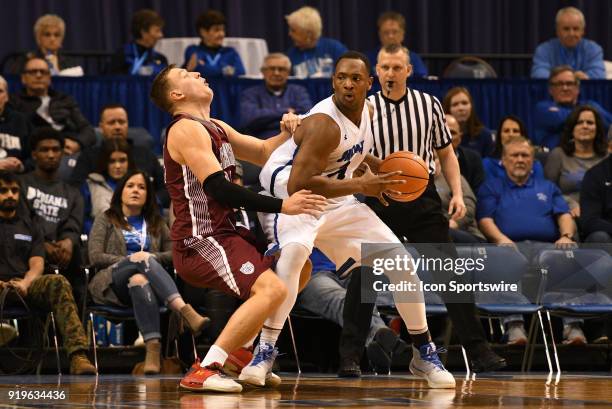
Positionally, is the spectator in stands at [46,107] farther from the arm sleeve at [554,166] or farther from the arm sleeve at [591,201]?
the arm sleeve at [591,201]

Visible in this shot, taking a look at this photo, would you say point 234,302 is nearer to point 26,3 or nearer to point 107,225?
point 107,225

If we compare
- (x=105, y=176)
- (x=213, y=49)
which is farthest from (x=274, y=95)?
(x=105, y=176)

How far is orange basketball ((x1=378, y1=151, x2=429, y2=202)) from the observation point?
18.2 feet

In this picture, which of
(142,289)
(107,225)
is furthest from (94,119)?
(142,289)

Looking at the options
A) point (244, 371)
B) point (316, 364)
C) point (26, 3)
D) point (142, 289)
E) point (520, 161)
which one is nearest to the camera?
point (244, 371)

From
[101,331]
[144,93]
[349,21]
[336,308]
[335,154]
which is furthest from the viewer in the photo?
[349,21]

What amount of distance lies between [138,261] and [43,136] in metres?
1.43

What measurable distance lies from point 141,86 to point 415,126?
4120mm

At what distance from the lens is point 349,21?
512 inches

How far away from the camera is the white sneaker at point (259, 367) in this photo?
546cm

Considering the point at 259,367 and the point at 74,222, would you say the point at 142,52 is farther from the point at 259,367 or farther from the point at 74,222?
the point at 259,367

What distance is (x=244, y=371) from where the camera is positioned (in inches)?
216

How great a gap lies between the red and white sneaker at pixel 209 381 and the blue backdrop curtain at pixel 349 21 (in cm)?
766

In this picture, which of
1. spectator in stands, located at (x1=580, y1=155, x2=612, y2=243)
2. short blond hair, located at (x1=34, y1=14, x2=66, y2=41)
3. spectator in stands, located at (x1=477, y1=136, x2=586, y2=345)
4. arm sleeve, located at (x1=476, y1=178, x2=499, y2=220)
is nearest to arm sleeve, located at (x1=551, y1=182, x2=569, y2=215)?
spectator in stands, located at (x1=477, y1=136, x2=586, y2=345)
